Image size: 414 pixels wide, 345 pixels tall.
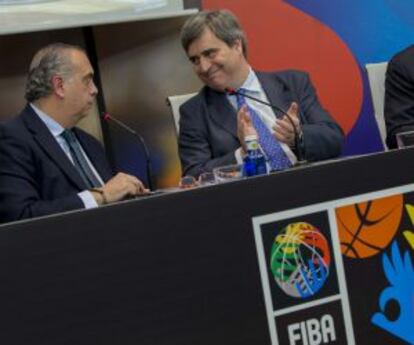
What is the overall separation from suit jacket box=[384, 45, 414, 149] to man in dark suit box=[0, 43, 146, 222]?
1053mm

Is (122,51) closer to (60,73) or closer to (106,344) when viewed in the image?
(60,73)

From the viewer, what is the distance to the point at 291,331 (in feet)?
5.14

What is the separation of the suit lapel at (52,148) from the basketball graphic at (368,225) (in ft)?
3.06

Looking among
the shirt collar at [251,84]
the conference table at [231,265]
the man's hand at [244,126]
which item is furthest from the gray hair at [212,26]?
the conference table at [231,265]

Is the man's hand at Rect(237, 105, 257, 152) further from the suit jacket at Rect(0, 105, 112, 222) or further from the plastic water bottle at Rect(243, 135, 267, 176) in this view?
the suit jacket at Rect(0, 105, 112, 222)

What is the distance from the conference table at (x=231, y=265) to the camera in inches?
55.1

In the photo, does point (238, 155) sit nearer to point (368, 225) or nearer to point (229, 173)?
point (229, 173)

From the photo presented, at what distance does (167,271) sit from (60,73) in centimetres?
110

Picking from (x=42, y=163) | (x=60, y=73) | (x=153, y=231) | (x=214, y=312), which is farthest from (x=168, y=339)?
(x=60, y=73)

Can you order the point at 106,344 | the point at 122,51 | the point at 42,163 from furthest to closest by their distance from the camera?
the point at 122,51
the point at 42,163
the point at 106,344

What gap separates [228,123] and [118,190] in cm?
61

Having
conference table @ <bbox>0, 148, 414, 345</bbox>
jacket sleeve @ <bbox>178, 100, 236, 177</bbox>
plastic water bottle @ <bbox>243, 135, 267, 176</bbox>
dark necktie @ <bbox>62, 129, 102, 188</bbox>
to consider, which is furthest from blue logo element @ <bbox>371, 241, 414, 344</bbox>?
dark necktie @ <bbox>62, 129, 102, 188</bbox>

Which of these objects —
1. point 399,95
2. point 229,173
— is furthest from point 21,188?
point 399,95

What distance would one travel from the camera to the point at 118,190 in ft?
6.90
